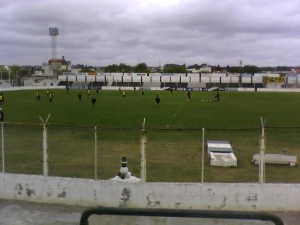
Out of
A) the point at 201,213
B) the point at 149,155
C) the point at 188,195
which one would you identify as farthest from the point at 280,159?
the point at 201,213

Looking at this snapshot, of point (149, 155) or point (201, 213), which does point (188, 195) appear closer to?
point (149, 155)

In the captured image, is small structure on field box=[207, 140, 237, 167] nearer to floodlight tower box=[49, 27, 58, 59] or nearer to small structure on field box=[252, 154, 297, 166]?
small structure on field box=[252, 154, 297, 166]

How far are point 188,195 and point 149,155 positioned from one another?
5.20m

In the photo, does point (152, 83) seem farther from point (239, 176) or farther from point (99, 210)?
point (99, 210)

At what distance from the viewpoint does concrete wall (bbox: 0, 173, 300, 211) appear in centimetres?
919

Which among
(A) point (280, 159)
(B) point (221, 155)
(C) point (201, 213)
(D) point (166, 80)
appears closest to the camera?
(C) point (201, 213)

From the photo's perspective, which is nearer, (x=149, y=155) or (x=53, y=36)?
(x=149, y=155)

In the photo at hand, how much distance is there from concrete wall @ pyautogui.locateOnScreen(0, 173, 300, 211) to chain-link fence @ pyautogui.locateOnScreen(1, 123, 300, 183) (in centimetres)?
54

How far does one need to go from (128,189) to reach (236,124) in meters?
17.1

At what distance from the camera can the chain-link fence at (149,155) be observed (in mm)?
11727

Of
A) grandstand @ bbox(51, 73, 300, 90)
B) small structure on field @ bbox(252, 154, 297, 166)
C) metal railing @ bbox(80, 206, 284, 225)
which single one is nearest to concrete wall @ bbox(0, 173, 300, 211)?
small structure on field @ bbox(252, 154, 297, 166)

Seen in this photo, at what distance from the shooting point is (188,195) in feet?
30.3

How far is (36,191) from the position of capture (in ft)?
32.1

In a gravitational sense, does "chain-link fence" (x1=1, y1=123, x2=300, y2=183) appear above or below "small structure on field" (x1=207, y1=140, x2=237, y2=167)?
below
